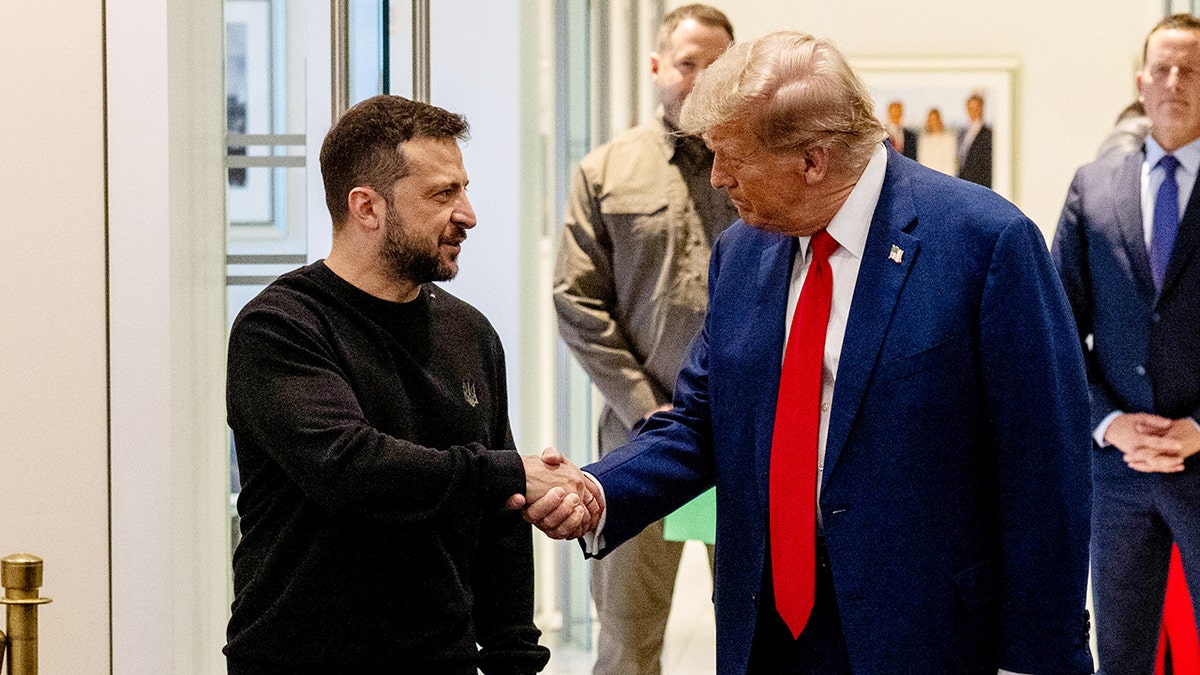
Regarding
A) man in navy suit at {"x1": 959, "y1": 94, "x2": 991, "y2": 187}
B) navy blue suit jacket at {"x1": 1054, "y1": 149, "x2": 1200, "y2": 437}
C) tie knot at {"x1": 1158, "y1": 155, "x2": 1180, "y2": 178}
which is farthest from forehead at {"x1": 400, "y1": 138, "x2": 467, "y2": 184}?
man in navy suit at {"x1": 959, "y1": 94, "x2": 991, "y2": 187}

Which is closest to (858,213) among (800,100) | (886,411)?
(800,100)

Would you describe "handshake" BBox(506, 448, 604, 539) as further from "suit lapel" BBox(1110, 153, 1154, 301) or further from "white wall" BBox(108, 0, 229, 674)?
"suit lapel" BBox(1110, 153, 1154, 301)

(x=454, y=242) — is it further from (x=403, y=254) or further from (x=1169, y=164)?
(x=1169, y=164)

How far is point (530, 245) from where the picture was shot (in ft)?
13.3

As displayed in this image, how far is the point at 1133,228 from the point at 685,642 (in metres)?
2.42

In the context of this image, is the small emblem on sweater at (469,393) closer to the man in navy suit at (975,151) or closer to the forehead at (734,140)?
the forehead at (734,140)

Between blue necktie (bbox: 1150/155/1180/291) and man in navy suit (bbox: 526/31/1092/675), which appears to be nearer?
man in navy suit (bbox: 526/31/1092/675)

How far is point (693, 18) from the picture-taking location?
10.9 ft

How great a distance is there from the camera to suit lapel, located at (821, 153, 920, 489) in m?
1.86

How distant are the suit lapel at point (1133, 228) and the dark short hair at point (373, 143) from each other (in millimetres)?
1923

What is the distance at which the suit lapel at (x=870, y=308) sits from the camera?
1.86 metres

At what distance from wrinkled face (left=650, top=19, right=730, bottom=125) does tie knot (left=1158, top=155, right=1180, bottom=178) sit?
1080 millimetres

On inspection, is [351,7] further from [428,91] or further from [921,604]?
[921,604]

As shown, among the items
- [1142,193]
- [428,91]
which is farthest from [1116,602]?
[428,91]
